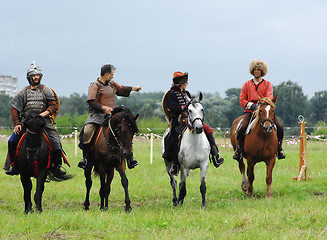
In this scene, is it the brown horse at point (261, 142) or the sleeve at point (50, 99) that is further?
the brown horse at point (261, 142)

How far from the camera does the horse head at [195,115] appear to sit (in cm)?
984

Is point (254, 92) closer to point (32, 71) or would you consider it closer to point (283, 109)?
point (32, 71)

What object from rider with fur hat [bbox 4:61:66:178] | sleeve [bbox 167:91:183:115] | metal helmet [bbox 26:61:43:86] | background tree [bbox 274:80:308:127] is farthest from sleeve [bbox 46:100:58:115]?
background tree [bbox 274:80:308:127]

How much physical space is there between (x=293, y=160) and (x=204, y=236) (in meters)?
13.5

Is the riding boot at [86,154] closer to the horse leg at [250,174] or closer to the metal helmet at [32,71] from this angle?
the metal helmet at [32,71]

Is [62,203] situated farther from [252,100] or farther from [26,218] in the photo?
[252,100]

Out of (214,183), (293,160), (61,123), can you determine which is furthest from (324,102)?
(214,183)

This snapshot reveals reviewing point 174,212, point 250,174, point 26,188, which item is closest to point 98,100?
point 26,188

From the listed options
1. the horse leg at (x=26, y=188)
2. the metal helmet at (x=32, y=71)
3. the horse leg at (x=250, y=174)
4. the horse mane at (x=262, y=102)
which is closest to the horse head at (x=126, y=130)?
the metal helmet at (x=32, y=71)

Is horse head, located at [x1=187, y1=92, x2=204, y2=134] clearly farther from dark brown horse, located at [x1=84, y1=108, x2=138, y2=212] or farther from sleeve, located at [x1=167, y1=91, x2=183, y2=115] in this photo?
dark brown horse, located at [x1=84, y1=108, x2=138, y2=212]

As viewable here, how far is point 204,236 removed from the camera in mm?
7227

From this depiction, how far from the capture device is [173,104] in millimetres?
11062

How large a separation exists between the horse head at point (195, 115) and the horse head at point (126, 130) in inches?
45.3

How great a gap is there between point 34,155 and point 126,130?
6.11 feet
